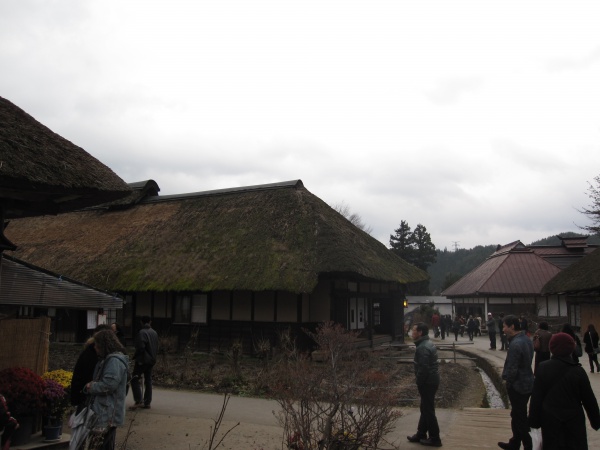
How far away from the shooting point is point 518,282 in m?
37.4

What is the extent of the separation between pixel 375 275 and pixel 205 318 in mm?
6549

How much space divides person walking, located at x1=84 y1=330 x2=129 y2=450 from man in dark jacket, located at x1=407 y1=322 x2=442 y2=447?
397cm

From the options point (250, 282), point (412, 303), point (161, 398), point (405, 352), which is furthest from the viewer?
point (412, 303)

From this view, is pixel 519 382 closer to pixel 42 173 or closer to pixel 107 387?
pixel 107 387

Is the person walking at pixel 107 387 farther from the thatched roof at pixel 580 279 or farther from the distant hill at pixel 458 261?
the distant hill at pixel 458 261

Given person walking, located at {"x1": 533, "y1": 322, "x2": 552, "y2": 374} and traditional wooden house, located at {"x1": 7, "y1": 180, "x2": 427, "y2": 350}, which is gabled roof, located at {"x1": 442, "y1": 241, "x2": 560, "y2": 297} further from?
person walking, located at {"x1": 533, "y1": 322, "x2": 552, "y2": 374}

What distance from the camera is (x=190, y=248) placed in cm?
2066

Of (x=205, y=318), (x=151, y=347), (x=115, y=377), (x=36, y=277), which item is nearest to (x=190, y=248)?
(x=205, y=318)

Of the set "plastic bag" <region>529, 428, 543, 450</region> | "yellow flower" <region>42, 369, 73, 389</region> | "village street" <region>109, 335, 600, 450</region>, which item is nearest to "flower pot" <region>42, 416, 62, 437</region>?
"yellow flower" <region>42, 369, 73, 389</region>

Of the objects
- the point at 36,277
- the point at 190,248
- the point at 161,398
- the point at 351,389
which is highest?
the point at 190,248

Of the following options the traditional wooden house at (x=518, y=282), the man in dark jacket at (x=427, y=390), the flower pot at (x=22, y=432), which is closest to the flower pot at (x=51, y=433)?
the flower pot at (x=22, y=432)

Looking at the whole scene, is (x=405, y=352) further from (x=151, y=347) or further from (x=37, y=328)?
(x=37, y=328)

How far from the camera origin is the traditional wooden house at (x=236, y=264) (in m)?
18.0

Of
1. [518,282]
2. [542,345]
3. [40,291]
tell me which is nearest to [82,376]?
[40,291]
